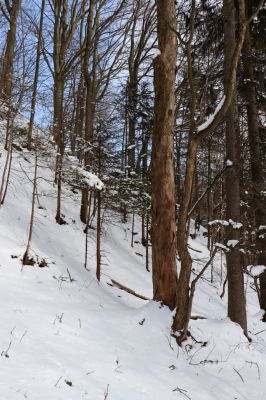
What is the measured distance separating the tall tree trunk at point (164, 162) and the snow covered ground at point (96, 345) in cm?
74

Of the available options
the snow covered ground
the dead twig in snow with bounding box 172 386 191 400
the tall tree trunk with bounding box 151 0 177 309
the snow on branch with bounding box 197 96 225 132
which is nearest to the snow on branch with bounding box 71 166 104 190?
the snow covered ground

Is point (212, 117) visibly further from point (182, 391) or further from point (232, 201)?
point (182, 391)

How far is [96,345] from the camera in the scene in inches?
186

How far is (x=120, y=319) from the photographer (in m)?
5.99

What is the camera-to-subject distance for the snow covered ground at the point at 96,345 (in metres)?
3.61

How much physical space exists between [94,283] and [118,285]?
2.81 ft

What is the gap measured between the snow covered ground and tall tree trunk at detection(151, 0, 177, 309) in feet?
2.42

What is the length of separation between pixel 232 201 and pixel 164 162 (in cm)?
196

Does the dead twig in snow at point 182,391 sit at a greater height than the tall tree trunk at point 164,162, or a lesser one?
lesser

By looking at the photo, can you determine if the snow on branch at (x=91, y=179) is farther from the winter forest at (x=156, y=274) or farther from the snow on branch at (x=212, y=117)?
the snow on branch at (x=212, y=117)

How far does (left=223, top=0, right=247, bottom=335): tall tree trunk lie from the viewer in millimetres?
7391

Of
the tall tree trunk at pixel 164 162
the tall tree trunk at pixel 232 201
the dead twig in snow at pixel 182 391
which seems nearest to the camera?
the dead twig in snow at pixel 182 391

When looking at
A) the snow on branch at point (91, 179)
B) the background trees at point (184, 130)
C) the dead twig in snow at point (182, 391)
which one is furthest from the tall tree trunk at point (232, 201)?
the dead twig in snow at point (182, 391)

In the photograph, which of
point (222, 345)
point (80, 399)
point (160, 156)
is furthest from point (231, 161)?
point (80, 399)
